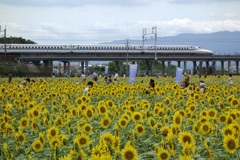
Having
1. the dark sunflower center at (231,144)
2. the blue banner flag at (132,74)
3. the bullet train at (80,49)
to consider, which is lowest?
the dark sunflower center at (231,144)

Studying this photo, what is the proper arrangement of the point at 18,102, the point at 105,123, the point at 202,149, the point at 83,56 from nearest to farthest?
the point at 202,149
the point at 105,123
the point at 18,102
the point at 83,56

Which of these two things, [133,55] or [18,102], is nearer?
[18,102]

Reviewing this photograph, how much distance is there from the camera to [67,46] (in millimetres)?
84750

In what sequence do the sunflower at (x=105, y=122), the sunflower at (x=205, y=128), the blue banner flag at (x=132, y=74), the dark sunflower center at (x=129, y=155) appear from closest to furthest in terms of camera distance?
the dark sunflower center at (x=129, y=155)
the sunflower at (x=205, y=128)
the sunflower at (x=105, y=122)
the blue banner flag at (x=132, y=74)

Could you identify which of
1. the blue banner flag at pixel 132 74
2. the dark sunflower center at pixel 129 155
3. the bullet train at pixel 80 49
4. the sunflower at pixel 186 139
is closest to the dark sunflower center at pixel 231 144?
the sunflower at pixel 186 139

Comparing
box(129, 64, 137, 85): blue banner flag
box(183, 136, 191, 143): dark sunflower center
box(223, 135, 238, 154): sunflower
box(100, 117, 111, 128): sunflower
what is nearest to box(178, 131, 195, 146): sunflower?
box(183, 136, 191, 143): dark sunflower center

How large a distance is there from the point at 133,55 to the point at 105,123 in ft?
254

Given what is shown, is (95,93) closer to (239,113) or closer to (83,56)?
(239,113)

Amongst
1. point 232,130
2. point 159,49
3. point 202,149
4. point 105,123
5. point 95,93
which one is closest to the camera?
point 232,130

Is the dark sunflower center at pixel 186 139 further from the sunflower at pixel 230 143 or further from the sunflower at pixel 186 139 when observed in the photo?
the sunflower at pixel 230 143

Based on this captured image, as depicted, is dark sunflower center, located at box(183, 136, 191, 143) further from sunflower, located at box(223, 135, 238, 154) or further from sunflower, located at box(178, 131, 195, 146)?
sunflower, located at box(223, 135, 238, 154)

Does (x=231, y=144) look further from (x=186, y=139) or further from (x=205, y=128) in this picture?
(x=205, y=128)

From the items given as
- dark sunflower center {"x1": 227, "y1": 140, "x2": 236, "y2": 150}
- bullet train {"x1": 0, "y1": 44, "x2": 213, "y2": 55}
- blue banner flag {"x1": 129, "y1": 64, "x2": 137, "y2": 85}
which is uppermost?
bullet train {"x1": 0, "y1": 44, "x2": 213, "y2": 55}

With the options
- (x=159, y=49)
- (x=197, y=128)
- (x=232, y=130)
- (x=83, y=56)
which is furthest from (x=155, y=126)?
(x=159, y=49)
